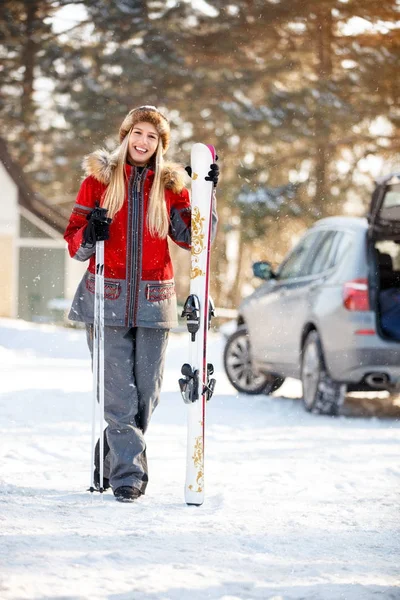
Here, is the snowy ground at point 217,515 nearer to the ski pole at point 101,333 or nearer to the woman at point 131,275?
the ski pole at point 101,333

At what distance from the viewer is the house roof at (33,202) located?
1292 inches

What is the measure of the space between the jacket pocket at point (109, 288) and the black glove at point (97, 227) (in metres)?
0.20

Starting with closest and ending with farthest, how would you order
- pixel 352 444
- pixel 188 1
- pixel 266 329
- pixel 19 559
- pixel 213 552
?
pixel 19 559 < pixel 213 552 < pixel 352 444 < pixel 266 329 < pixel 188 1

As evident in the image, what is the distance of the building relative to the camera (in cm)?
3453

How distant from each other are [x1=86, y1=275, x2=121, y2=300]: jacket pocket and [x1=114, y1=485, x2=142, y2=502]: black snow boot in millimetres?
843

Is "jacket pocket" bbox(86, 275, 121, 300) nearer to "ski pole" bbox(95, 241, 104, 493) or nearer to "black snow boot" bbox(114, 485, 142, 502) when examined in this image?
"ski pole" bbox(95, 241, 104, 493)

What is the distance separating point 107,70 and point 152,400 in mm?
21937

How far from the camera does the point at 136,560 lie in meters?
3.99

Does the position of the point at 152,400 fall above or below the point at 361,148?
below

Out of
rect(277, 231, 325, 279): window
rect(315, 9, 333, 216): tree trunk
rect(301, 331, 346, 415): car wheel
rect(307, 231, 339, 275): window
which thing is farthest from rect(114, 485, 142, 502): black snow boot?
rect(315, 9, 333, 216): tree trunk

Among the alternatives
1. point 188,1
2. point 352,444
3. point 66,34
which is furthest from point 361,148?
point 352,444

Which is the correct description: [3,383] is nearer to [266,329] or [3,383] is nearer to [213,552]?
[266,329]

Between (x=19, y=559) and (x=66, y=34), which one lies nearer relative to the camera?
(x=19, y=559)

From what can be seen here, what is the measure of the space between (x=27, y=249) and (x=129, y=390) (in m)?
30.6
